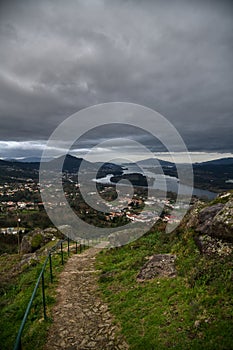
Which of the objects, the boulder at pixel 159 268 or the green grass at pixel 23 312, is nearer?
the green grass at pixel 23 312

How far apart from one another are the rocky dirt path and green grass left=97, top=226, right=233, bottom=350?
277 millimetres

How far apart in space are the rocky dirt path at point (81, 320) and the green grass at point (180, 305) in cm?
28

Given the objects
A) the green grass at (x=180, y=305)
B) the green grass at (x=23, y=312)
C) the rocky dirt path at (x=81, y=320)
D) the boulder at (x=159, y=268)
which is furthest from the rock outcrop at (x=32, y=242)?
the boulder at (x=159, y=268)

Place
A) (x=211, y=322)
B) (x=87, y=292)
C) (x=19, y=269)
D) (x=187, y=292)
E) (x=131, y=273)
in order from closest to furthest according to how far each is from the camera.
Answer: (x=211, y=322), (x=187, y=292), (x=87, y=292), (x=131, y=273), (x=19, y=269)

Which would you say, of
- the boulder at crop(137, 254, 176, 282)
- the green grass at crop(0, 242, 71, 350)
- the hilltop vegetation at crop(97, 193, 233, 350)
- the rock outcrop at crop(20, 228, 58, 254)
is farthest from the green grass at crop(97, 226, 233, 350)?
the rock outcrop at crop(20, 228, 58, 254)

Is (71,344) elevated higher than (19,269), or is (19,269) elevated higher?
(71,344)

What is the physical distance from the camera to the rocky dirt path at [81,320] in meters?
4.27

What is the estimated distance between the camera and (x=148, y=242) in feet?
36.6

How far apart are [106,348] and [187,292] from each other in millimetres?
2184

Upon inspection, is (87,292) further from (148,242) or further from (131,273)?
(148,242)

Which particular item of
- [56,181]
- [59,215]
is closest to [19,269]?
[59,215]

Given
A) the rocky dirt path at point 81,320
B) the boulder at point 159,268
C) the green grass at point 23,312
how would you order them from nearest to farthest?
the rocky dirt path at point 81,320
the green grass at point 23,312
the boulder at point 159,268

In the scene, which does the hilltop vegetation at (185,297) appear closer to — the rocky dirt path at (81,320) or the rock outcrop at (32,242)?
the rocky dirt path at (81,320)

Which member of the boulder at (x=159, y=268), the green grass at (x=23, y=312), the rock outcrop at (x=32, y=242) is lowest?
the rock outcrop at (x=32, y=242)
